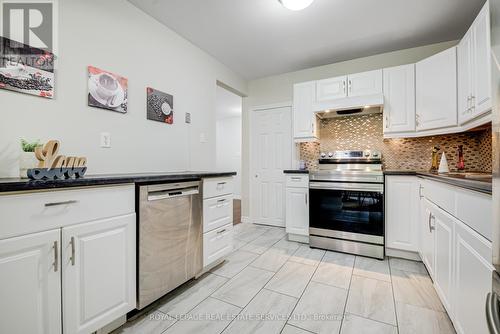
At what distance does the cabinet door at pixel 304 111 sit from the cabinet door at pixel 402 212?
3.92ft

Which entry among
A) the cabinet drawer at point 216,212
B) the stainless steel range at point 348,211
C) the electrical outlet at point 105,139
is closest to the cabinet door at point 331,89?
the stainless steel range at point 348,211

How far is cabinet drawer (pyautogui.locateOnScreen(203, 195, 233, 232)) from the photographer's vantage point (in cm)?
197

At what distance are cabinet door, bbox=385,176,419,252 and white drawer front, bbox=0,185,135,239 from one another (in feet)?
8.25

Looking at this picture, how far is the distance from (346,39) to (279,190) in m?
2.31

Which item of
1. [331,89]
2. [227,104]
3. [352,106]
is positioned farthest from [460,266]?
[227,104]

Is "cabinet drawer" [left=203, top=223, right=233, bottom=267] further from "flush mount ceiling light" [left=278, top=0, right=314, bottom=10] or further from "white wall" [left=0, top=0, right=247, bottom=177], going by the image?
"flush mount ceiling light" [left=278, top=0, right=314, bottom=10]

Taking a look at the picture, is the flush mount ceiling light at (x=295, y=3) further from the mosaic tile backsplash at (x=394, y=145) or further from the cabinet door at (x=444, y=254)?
the cabinet door at (x=444, y=254)

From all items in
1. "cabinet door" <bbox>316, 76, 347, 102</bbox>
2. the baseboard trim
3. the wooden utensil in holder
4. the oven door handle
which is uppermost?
"cabinet door" <bbox>316, 76, 347, 102</bbox>

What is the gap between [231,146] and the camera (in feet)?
23.0

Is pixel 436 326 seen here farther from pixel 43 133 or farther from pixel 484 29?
pixel 43 133

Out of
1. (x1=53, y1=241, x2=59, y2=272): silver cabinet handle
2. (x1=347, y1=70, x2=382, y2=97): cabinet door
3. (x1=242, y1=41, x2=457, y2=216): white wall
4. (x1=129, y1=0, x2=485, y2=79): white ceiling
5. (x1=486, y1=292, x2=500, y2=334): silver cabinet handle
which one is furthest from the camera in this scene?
(x1=242, y1=41, x2=457, y2=216): white wall

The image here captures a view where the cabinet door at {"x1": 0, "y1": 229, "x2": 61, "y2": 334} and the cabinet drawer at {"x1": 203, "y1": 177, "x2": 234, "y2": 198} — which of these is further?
the cabinet drawer at {"x1": 203, "y1": 177, "x2": 234, "y2": 198}

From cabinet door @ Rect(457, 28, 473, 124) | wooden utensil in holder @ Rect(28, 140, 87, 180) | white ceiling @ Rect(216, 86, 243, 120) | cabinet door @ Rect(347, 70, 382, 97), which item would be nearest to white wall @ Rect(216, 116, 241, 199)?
white ceiling @ Rect(216, 86, 243, 120)

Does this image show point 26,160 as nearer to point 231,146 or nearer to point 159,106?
point 159,106
